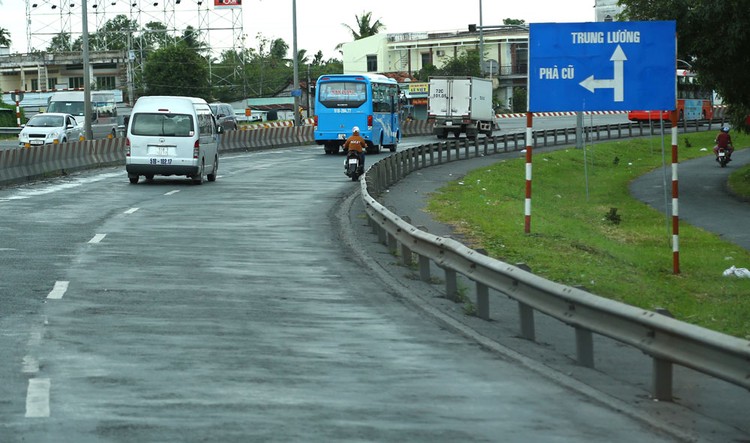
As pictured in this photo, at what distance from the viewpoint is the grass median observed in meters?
17.7

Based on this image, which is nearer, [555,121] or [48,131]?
[48,131]

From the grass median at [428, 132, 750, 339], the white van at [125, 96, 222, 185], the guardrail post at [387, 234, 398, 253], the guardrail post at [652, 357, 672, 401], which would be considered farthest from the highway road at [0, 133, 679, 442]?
the white van at [125, 96, 222, 185]

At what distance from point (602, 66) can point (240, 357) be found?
45.5 ft

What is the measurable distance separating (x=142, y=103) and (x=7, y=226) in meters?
13.7

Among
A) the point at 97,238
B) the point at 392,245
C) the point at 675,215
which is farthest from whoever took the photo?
the point at 97,238

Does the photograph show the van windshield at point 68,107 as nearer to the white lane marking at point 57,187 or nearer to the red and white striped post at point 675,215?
the white lane marking at point 57,187

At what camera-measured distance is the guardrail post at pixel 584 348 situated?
34.2ft

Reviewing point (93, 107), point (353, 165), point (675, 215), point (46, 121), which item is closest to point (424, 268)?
point (675, 215)

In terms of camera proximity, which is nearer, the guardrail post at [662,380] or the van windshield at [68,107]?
the guardrail post at [662,380]

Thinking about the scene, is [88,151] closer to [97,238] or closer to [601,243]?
[601,243]

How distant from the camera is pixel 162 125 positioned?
36719mm

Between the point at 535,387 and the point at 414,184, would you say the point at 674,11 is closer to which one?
the point at 414,184

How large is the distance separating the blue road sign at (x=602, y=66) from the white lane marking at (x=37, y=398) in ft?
48.5

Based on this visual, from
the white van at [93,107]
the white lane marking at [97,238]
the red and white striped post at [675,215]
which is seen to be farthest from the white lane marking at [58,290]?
the white van at [93,107]
